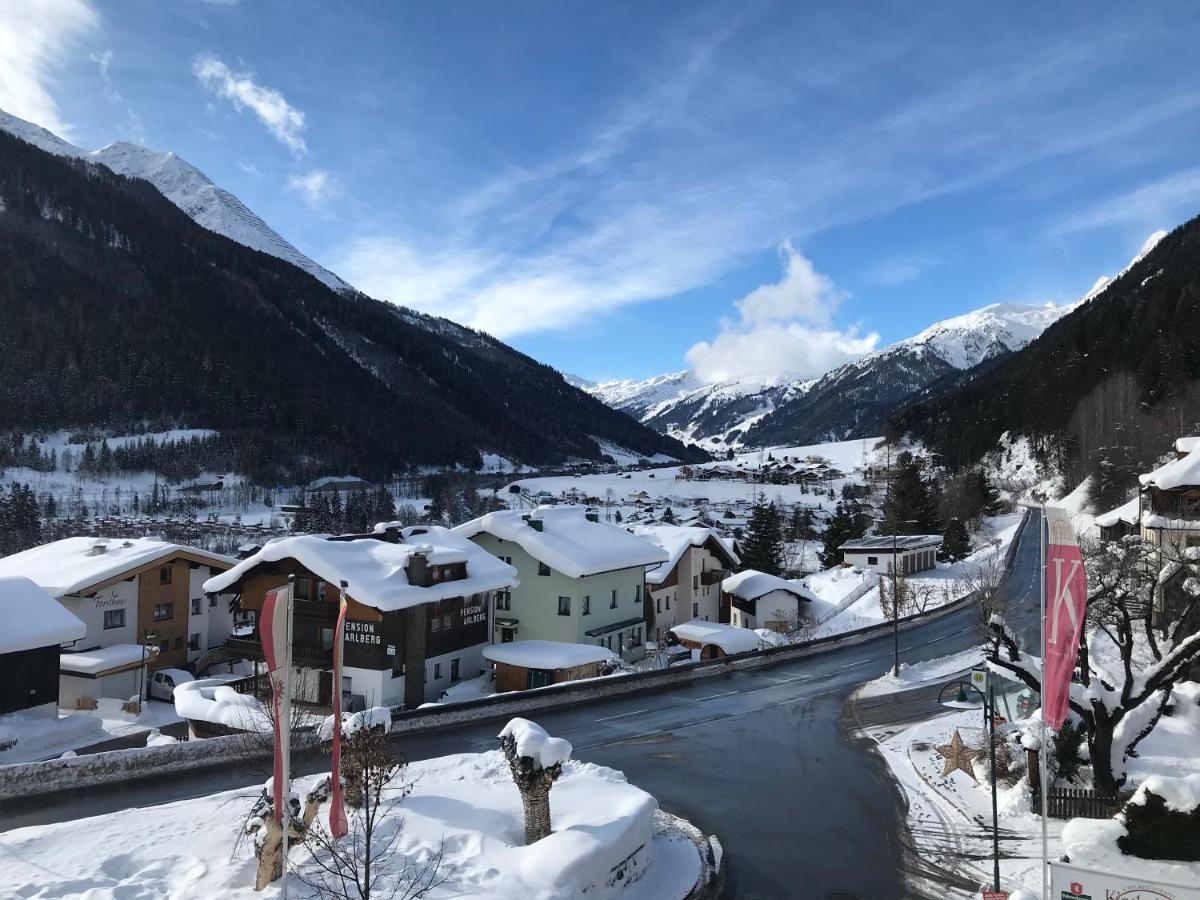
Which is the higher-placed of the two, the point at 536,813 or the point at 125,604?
the point at 536,813

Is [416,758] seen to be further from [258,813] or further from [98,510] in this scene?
[98,510]

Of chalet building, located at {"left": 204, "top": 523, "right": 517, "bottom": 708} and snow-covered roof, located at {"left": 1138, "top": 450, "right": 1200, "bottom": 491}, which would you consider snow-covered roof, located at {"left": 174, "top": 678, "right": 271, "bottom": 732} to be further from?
snow-covered roof, located at {"left": 1138, "top": 450, "right": 1200, "bottom": 491}

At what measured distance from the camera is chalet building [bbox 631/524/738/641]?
51875 millimetres

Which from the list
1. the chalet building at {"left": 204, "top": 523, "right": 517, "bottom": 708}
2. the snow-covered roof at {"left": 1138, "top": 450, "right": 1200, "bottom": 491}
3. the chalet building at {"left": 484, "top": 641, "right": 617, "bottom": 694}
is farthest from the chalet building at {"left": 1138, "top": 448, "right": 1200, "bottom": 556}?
the chalet building at {"left": 204, "top": 523, "right": 517, "bottom": 708}

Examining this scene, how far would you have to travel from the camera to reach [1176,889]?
38.5 feet

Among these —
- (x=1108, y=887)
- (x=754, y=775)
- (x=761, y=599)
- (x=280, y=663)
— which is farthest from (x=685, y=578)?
(x=280, y=663)

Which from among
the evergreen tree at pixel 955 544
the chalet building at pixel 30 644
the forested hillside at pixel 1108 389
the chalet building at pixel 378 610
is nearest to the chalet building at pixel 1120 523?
the evergreen tree at pixel 955 544

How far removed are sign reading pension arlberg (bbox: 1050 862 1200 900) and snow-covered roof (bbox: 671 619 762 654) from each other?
33341 mm

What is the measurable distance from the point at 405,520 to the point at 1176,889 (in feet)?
435

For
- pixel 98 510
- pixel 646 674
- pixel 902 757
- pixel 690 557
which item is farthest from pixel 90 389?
pixel 902 757

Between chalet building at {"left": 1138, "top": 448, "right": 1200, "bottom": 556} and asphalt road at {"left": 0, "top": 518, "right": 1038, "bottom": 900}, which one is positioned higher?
chalet building at {"left": 1138, "top": 448, "right": 1200, "bottom": 556}

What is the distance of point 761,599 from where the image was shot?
59.6 metres

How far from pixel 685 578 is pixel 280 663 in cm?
4613

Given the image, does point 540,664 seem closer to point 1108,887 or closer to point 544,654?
point 544,654
